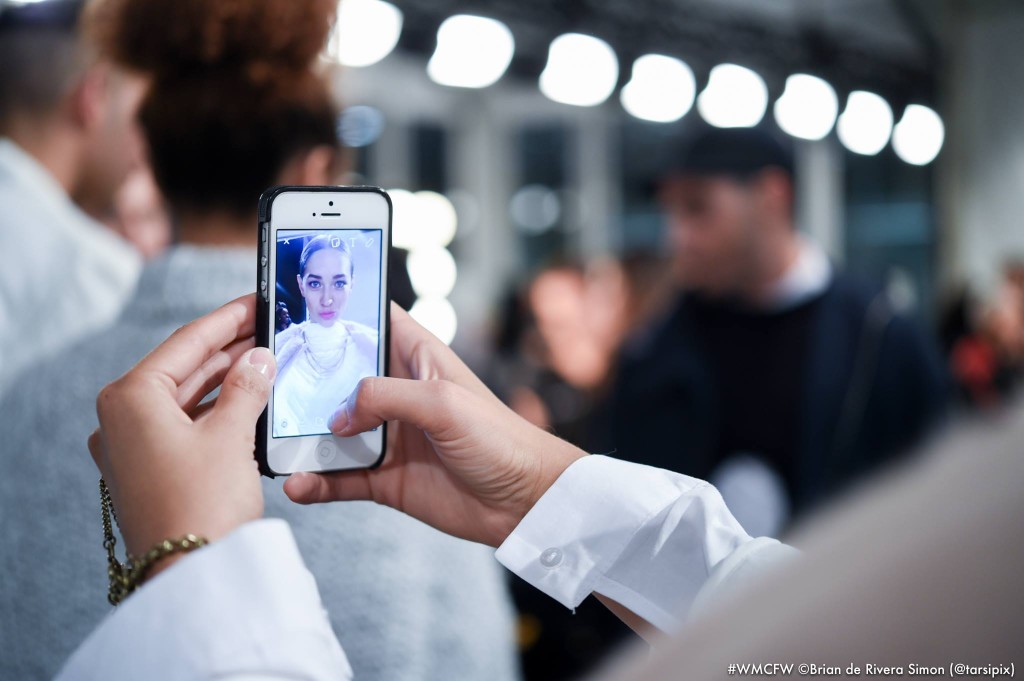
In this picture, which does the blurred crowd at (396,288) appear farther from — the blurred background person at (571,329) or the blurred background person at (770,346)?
the blurred background person at (571,329)

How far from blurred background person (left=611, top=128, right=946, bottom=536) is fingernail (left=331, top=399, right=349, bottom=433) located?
607 mm

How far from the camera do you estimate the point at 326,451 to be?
0.48 metres

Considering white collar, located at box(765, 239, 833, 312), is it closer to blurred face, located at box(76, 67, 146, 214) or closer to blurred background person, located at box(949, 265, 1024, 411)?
blurred face, located at box(76, 67, 146, 214)

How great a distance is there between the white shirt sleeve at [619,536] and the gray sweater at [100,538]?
0.46 ft

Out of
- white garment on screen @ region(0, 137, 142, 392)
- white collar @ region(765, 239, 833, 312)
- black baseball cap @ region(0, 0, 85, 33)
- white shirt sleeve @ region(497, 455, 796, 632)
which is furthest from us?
white collar @ region(765, 239, 833, 312)

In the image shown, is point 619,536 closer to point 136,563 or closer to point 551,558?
point 551,558

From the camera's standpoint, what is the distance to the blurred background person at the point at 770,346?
1440 mm

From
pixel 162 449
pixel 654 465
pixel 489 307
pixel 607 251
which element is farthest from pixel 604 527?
pixel 607 251

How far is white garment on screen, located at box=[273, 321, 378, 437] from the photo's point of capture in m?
0.45

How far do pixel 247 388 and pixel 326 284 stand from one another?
0.22ft

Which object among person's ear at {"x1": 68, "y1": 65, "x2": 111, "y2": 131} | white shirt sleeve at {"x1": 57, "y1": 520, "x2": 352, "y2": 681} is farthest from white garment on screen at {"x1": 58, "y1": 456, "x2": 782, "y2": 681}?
person's ear at {"x1": 68, "y1": 65, "x2": 111, "y2": 131}

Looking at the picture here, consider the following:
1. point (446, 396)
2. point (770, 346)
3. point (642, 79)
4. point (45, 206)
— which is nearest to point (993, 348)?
point (642, 79)

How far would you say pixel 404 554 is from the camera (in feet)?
2.23

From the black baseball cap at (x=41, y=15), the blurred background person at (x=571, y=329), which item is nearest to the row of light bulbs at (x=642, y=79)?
the blurred background person at (x=571, y=329)
